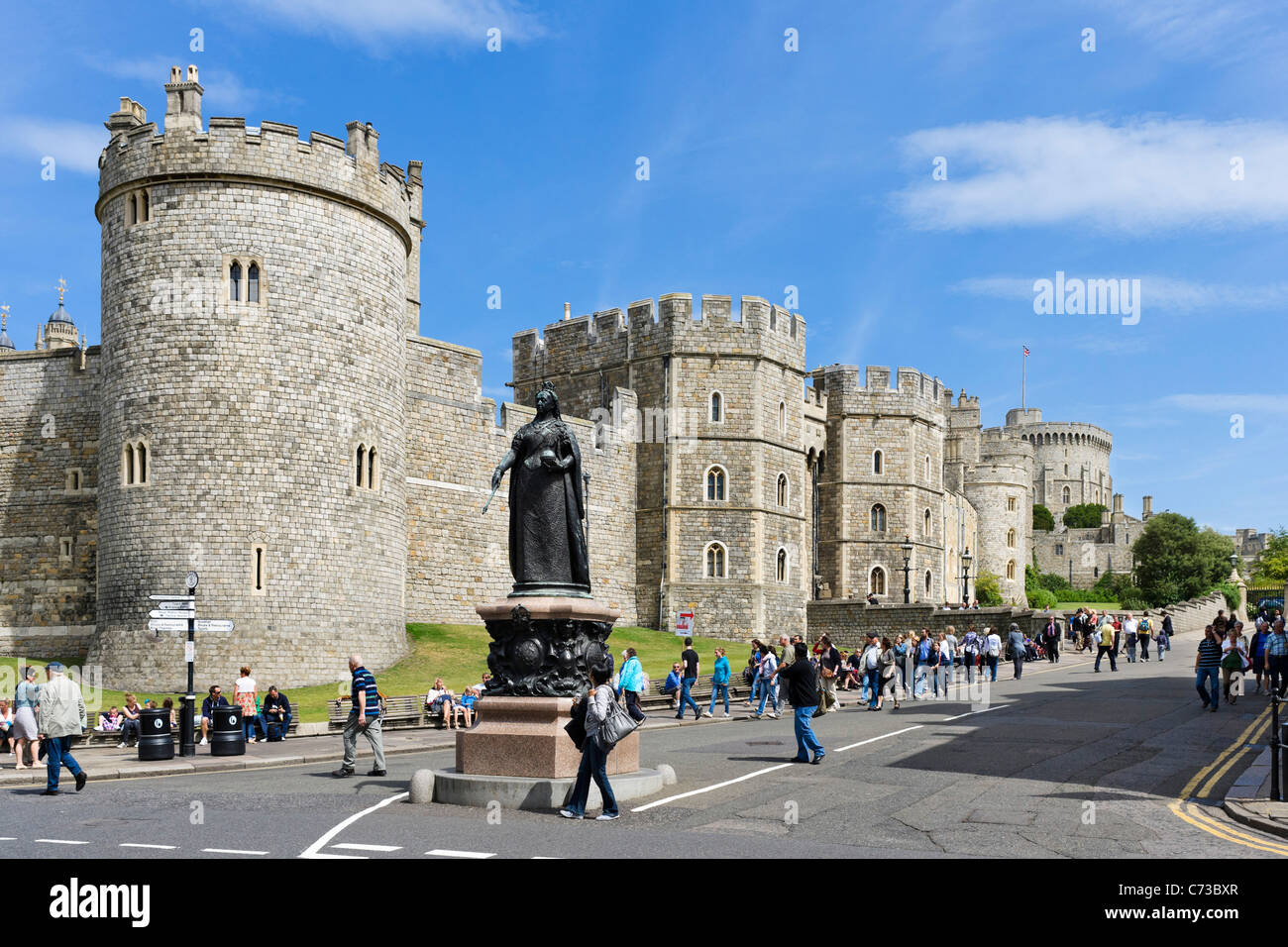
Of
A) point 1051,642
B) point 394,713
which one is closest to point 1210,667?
point 394,713

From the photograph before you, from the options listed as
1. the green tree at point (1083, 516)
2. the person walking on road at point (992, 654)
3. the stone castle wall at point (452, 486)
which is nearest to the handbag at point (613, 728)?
the person walking on road at point (992, 654)

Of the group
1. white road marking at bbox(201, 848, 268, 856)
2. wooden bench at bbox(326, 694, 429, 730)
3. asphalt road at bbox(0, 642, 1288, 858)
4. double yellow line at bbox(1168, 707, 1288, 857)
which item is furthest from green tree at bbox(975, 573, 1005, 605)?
white road marking at bbox(201, 848, 268, 856)

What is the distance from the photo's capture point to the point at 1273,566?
309ft

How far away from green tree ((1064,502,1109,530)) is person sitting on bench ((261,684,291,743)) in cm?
11658

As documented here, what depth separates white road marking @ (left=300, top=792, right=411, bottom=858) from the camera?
9.60m

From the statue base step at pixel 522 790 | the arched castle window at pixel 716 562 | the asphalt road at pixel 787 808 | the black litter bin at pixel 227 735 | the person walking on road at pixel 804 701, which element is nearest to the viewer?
the asphalt road at pixel 787 808

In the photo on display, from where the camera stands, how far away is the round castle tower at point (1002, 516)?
8250 cm

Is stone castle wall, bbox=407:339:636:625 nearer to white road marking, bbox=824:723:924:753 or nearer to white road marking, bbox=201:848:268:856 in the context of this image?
white road marking, bbox=824:723:924:753

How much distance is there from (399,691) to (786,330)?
23.7m

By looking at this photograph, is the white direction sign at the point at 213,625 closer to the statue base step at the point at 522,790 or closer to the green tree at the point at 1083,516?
the statue base step at the point at 522,790

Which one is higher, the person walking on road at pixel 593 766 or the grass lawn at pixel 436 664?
the person walking on road at pixel 593 766

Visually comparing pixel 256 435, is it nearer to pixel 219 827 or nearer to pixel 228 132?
pixel 228 132

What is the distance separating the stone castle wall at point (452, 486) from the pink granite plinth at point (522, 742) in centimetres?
2522
